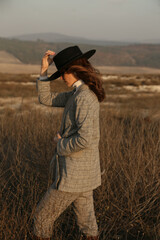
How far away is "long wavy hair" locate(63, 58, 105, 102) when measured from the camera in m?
1.60

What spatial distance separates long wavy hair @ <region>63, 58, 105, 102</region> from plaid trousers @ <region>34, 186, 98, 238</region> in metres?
0.65

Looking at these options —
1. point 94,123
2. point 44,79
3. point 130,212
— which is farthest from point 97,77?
point 130,212

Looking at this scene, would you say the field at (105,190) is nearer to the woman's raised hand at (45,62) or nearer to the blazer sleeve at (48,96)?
the blazer sleeve at (48,96)

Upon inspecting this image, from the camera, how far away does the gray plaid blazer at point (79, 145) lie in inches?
60.6

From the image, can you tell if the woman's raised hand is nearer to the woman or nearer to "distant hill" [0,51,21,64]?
the woman

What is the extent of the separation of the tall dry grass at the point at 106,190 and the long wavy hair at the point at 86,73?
2.74 feet

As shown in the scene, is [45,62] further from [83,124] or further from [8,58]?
[8,58]

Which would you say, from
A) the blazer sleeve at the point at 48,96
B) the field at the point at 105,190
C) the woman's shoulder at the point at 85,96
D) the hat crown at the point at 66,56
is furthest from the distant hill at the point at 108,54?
the woman's shoulder at the point at 85,96

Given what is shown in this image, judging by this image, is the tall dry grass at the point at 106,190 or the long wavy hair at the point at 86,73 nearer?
the long wavy hair at the point at 86,73

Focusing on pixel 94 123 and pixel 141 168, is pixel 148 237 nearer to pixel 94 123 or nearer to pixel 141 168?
pixel 141 168

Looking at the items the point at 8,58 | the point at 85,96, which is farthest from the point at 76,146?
the point at 8,58

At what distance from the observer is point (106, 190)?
2.77 meters

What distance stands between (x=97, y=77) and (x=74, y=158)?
50 cm

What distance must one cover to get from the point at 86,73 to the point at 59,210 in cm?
87
